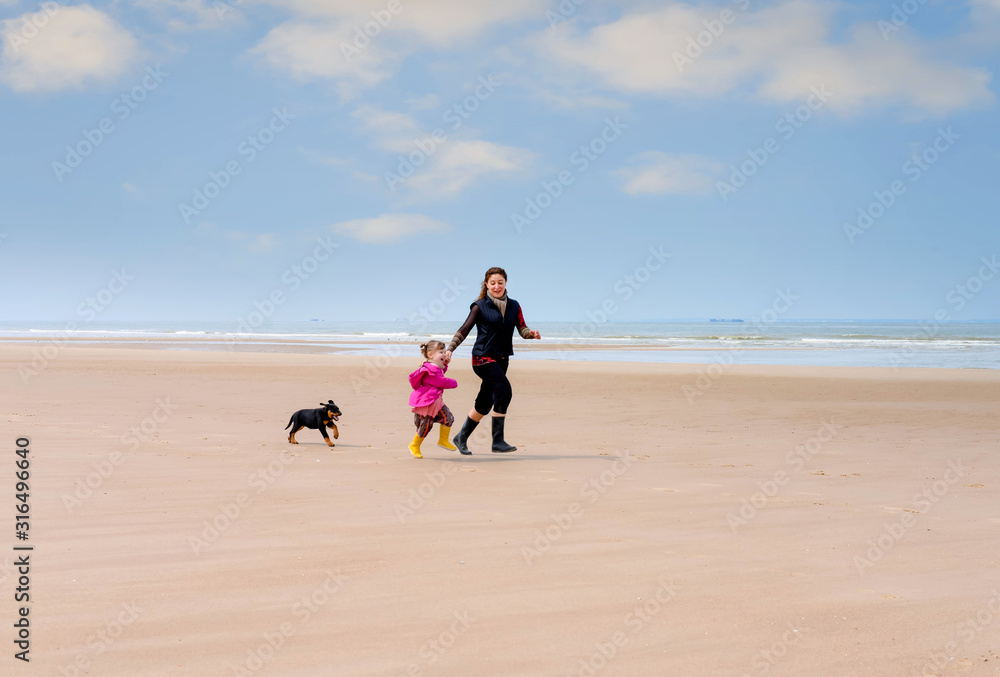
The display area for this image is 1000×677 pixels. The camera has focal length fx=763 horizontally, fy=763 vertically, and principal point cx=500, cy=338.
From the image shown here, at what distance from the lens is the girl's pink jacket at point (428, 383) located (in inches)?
323

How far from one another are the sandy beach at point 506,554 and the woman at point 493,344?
468 mm

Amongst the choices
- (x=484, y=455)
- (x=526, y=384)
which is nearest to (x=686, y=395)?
(x=526, y=384)

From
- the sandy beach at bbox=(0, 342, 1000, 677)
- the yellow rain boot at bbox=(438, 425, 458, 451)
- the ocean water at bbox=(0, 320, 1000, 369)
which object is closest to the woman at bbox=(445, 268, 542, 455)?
the yellow rain boot at bbox=(438, 425, 458, 451)

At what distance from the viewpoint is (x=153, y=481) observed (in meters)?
6.22

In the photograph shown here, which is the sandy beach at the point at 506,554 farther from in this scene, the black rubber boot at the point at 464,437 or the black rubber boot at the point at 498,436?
the black rubber boot at the point at 498,436

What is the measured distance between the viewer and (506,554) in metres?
4.48

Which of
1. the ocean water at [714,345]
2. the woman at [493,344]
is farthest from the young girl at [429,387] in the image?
the ocean water at [714,345]

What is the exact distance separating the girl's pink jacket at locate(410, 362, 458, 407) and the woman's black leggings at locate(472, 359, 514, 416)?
37cm

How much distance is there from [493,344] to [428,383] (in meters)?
0.82

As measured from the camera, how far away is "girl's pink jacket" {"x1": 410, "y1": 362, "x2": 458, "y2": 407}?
820 centimetres

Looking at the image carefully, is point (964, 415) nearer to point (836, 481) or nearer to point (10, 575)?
point (836, 481)

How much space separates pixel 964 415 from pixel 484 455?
8.75m

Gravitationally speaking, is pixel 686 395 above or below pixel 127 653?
above

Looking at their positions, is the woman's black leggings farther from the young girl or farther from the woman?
the young girl
